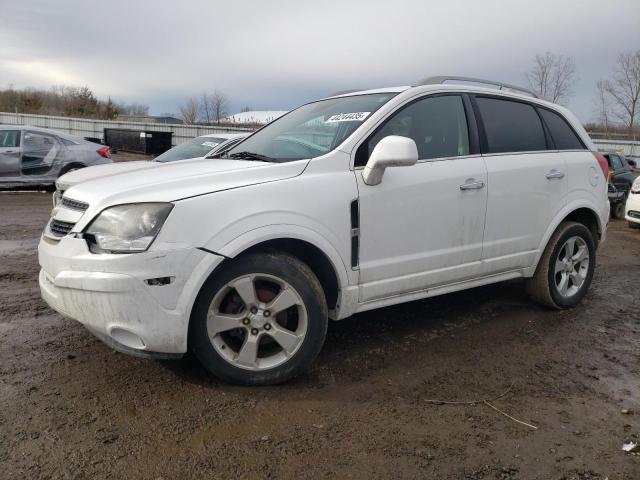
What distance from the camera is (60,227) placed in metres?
2.96

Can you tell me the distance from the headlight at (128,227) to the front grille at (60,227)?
0.25 metres

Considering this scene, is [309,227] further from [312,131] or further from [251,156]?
[312,131]

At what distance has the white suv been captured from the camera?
8.73 feet

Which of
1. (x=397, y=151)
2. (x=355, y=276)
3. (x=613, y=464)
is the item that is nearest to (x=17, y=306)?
(x=355, y=276)

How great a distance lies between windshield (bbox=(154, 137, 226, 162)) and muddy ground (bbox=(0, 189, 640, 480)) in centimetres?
415

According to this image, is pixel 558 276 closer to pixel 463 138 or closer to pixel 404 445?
pixel 463 138

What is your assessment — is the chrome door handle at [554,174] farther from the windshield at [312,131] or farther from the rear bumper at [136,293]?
the rear bumper at [136,293]

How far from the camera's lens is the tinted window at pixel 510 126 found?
4055 mm

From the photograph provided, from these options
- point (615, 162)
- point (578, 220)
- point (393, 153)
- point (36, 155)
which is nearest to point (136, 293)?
point (393, 153)

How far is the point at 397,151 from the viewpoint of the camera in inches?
120

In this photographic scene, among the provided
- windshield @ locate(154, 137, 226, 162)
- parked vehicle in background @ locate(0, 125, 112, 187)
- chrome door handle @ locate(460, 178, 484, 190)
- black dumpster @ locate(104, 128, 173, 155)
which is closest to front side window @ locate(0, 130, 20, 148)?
parked vehicle in background @ locate(0, 125, 112, 187)

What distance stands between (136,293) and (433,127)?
2365 mm

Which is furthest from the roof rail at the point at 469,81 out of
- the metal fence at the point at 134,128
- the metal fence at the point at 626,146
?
the metal fence at the point at 626,146

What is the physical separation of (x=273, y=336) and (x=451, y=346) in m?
1.46
